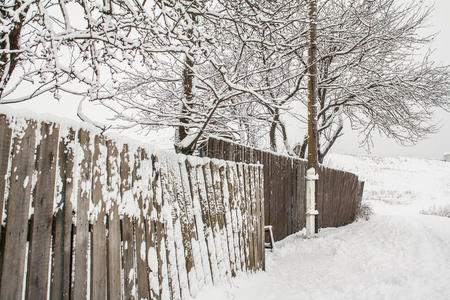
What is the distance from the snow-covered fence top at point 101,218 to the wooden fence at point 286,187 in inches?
61.9

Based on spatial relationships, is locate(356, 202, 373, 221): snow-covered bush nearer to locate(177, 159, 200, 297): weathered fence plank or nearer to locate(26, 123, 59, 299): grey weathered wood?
locate(177, 159, 200, 297): weathered fence plank

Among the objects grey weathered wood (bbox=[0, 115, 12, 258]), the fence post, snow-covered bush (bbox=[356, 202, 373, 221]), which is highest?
grey weathered wood (bbox=[0, 115, 12, 258])

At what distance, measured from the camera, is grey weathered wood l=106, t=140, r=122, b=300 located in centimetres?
190

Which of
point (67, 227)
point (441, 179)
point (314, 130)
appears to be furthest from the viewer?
point (441, 179)

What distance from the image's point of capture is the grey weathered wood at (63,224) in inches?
61.4

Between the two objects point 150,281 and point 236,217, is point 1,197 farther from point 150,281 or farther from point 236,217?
point 236,217

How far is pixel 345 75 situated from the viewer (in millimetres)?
10008

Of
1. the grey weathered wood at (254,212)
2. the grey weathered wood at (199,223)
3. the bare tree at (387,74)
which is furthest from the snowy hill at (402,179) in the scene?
the grey weathered wood at (199,223)

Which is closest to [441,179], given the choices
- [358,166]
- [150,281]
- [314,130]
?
[358,166]

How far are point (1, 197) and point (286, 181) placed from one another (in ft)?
18.2

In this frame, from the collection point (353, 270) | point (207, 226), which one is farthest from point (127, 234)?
point (353, 270)

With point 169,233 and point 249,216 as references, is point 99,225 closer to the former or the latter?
point 169,233

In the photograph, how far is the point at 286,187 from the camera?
636 centimetres

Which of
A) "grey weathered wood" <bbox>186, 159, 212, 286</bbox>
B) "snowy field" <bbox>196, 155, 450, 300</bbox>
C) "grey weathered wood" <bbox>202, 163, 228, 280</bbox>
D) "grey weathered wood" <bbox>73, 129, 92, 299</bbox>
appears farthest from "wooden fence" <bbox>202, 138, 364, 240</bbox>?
"grey weathered wood" <bbox>73, 129, 92, 299</bbox>
